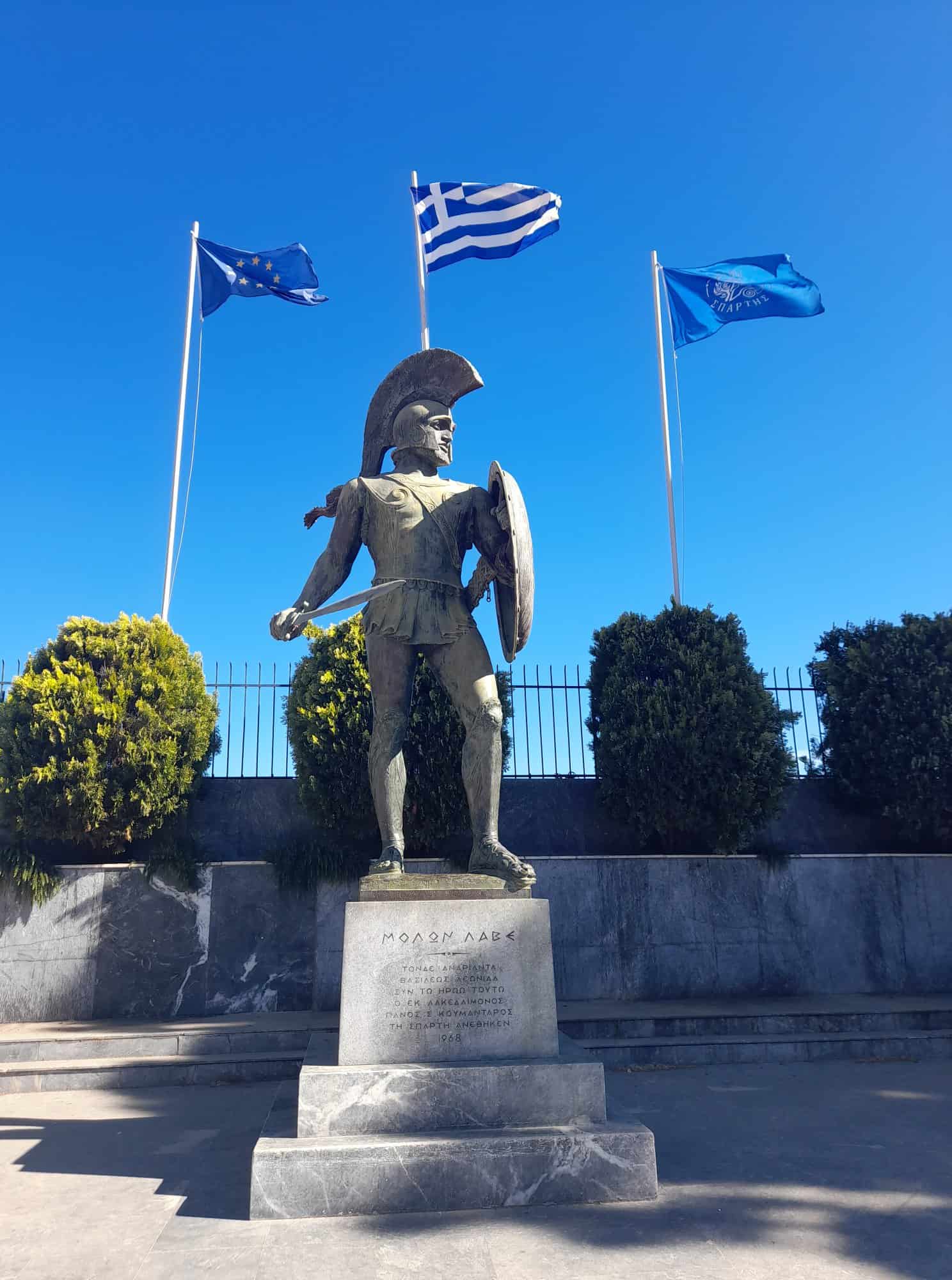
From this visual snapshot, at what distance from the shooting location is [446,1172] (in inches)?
141

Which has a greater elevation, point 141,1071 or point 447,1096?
point 447,1096

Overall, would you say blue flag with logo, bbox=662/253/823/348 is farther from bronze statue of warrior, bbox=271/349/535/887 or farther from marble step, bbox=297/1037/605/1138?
marble step, bbox=297/1037/605/1138

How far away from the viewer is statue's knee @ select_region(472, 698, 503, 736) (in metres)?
4.75

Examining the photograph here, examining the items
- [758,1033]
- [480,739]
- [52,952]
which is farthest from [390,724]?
[52,952]

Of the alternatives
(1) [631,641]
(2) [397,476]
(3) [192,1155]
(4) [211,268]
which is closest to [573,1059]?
(3) [192,1155]

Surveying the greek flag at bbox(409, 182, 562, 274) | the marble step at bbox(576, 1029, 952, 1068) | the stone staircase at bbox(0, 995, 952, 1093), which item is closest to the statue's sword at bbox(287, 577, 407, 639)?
the stone staircase at bbox(0, 995, 952, 1093)

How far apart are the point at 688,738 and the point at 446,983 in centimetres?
562

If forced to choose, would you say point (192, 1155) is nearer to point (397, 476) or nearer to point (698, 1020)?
point (397, 476)

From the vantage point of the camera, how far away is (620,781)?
9602mm

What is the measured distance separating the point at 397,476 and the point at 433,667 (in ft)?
3.86

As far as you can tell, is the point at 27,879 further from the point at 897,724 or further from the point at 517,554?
the point at 897,724

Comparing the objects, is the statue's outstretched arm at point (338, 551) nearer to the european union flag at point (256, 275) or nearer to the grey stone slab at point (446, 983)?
the grey stone slab at point (446, 983)

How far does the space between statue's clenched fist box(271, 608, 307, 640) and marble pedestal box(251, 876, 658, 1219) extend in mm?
1404

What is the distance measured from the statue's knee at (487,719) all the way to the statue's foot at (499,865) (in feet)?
1.94
